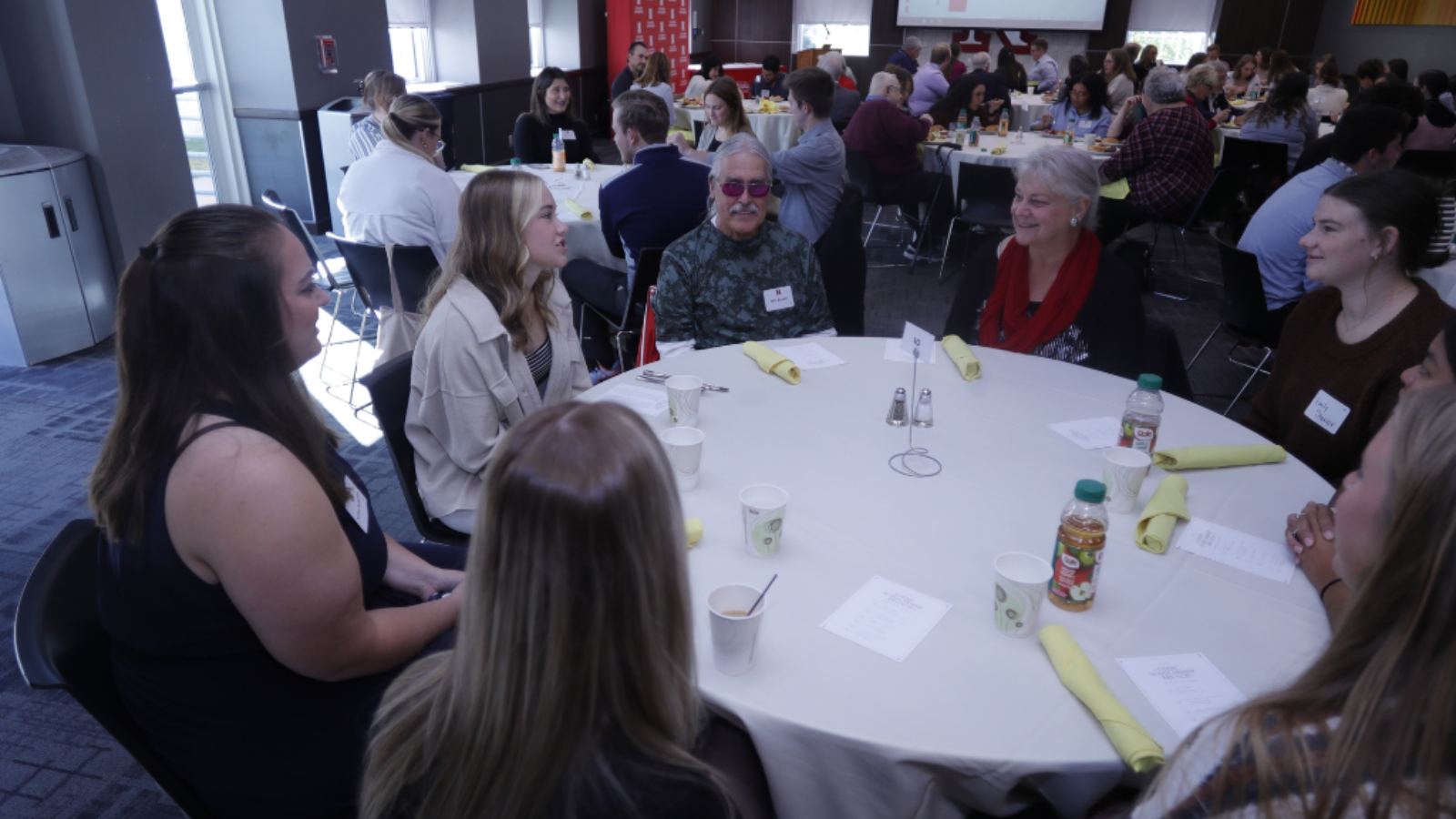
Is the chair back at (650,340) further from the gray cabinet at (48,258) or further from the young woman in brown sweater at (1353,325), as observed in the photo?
the gray cabinet at (48,258)

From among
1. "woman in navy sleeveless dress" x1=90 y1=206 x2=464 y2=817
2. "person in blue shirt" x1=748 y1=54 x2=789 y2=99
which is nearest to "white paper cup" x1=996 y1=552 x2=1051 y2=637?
"woman in navy sleeveless dress" x1=90 y1=206 x2=464 y2=817

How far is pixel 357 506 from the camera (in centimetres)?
148

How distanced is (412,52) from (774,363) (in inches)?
313

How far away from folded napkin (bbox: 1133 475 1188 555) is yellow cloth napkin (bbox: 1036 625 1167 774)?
350 mm

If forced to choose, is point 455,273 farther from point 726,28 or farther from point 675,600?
point 726,28

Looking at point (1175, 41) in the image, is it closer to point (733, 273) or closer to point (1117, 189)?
point (1117, 189)

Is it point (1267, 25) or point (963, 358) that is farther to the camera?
point (1267, 25)

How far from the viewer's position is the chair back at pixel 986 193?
219 inches

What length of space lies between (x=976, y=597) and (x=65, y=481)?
3381 millimetres

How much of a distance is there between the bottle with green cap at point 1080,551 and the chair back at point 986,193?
461 centimetres

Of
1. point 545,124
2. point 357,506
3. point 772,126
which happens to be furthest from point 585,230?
point 772,126

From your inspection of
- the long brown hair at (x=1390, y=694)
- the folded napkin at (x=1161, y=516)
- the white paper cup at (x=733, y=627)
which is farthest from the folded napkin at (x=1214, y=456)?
the white paper cup at (x=733, y=627)

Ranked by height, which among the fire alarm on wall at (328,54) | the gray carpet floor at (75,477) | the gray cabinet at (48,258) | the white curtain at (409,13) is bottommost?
the gray carpet floor at (75,477)

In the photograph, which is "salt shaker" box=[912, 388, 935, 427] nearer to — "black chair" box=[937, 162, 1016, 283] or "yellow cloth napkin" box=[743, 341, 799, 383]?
"yellow cloth napkin" box=[743, 341, 799, 383]
